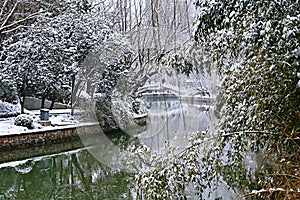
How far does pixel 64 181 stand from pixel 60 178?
193 mm

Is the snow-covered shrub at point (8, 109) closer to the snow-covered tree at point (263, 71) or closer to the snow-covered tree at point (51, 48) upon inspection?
the snow-covered tree at point (51, 48)

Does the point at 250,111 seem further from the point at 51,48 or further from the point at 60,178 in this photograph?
the point at 51,48

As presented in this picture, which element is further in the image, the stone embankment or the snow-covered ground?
the snow-covered ground

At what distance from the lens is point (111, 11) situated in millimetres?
12617

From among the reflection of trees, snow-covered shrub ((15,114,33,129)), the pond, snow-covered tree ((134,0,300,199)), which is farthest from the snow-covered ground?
snow-covered tree ((134,0,300,199))

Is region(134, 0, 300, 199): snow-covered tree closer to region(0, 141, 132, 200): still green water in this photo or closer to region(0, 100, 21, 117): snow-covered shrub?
region(0, 141, 132, 200): still green water

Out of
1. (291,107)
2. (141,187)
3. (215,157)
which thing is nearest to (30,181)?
(141,187)

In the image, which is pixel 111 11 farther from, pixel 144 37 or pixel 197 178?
pixel 197 178

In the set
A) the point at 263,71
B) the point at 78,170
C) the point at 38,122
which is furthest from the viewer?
the point at 38,122

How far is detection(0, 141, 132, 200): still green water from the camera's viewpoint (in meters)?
5.08

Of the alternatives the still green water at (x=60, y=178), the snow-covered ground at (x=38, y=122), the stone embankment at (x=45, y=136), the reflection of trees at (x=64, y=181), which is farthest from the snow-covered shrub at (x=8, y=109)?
the reflection of trees at (x=64, y=181)

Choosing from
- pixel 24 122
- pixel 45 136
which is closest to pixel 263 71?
pixel 45 136

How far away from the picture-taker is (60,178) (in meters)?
5.94

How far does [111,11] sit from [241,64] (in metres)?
10.4
